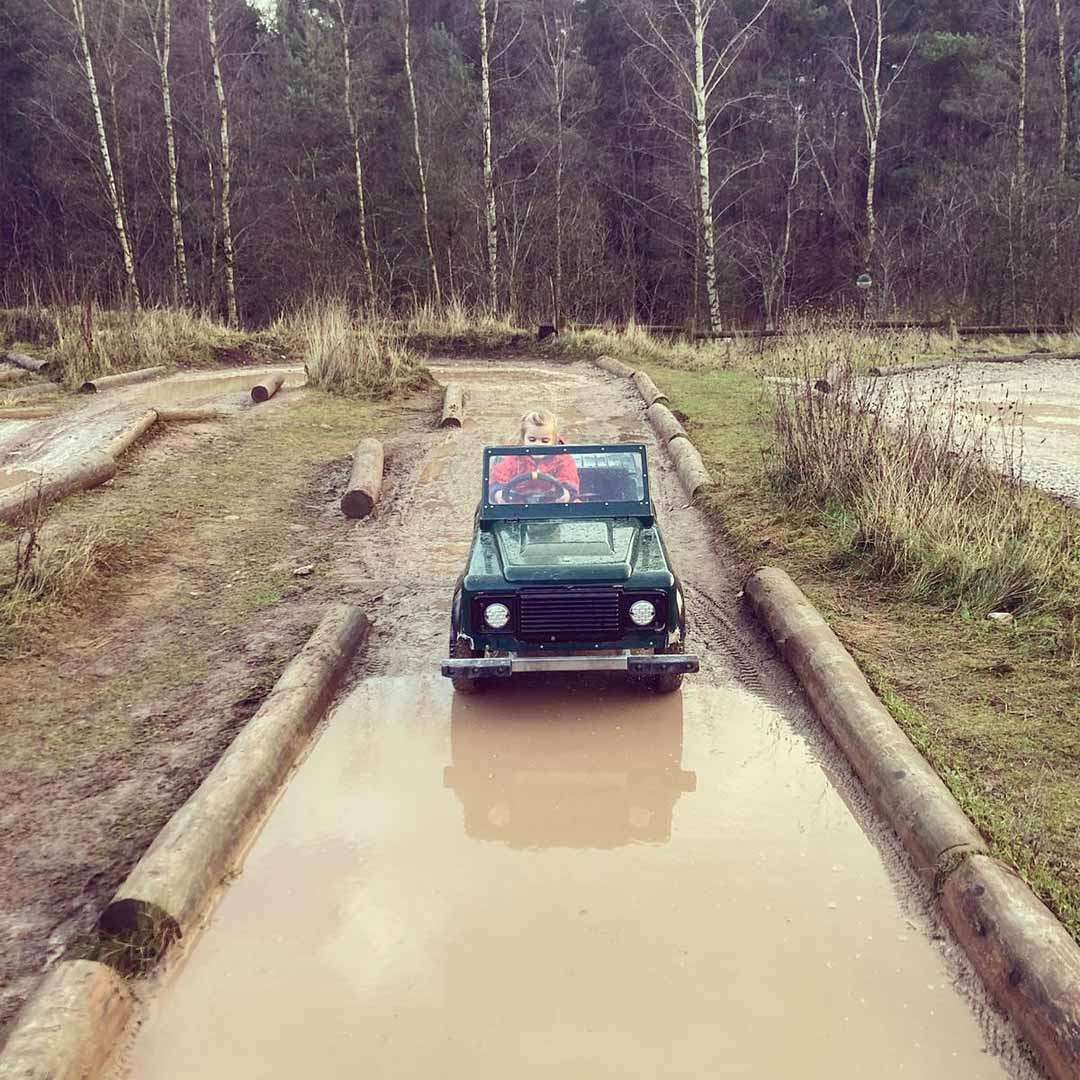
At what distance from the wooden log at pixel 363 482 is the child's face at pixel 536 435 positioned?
2.83 meters

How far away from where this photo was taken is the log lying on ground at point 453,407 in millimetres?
12844

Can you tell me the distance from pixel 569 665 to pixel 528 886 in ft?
4.65

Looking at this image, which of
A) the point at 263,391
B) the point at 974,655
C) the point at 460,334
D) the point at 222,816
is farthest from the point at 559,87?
the point at 222,816

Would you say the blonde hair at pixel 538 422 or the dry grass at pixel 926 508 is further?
the blonde hair at pixel 538 422

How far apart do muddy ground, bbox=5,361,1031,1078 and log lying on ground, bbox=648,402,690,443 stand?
5139 mm

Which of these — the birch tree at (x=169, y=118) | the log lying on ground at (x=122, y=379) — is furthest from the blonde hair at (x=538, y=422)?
the birch tree at (x=169, y=118)

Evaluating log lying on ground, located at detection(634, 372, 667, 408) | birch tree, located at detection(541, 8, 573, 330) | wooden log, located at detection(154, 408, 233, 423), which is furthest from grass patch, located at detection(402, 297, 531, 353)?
birch tree, located at detection(541, 8, 573, 330)

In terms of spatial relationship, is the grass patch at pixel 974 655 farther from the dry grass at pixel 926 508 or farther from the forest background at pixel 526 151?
the forest background at pixel 526 151

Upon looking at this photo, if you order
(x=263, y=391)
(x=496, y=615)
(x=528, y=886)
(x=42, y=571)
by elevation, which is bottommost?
(x=528, y=886)

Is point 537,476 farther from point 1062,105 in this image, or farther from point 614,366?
point 1062,105

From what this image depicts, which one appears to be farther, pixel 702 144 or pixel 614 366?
pixel 702 144

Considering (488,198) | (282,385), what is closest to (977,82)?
(488,198)

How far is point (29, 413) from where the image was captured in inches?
536

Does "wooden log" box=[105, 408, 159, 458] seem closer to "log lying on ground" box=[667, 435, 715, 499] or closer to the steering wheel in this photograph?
"log lying on ground" box=[667, 435, 715, 499]
